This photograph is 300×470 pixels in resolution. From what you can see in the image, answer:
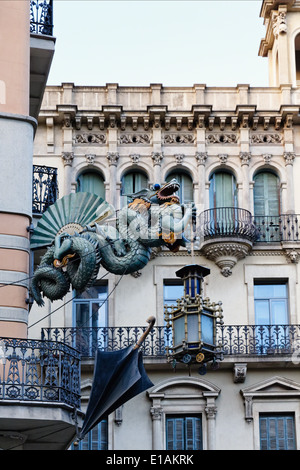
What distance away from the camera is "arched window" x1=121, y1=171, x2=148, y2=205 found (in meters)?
35.7

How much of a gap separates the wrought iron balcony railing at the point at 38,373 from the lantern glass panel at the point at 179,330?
1.94m

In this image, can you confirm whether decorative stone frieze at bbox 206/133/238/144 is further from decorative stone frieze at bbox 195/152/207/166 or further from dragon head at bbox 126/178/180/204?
dragon head at bbox 126/178/180/204

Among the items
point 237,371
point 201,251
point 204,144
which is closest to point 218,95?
point 204,144

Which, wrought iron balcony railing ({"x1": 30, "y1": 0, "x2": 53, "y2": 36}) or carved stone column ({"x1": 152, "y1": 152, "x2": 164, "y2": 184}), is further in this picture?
carved stone column ({"x1": 152, "y1": 152, "x2": 164, "y2": 184})

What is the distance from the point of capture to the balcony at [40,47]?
69.5ft

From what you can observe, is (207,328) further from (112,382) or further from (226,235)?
(226,235)

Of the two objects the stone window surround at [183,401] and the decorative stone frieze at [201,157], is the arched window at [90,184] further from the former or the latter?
the stone window surround at [183,401]

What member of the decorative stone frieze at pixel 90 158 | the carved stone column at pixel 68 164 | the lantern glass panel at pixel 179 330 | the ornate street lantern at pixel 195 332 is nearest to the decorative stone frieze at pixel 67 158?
the carved stone column at pixel 68 164

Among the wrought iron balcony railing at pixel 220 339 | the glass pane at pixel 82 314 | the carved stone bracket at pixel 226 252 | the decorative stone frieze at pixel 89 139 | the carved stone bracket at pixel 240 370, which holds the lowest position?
the carved stone bracket at pixel 240 370

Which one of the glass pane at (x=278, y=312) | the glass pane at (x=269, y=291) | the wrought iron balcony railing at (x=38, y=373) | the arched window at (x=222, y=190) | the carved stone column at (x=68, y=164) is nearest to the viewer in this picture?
the wrought iron balcony railing at (x=38, y=373)

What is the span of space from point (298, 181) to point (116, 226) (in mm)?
17312

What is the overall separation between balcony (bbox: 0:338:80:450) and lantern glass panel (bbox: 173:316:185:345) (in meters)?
1.84

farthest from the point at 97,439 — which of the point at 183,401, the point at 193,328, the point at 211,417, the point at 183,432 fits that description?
the point at 193,328

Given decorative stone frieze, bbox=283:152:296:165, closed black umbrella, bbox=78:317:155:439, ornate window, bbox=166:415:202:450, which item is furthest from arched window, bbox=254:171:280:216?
closed black umbrella, bbox=78:317:155:439
